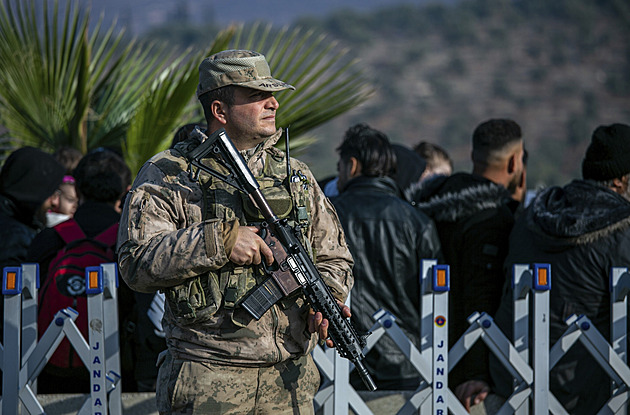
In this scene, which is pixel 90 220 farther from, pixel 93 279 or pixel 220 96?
pixel 220 96

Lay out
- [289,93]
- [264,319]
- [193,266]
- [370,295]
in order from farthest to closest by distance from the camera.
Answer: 1. [289,93]
2. [370,295]
3. [264,319]
4. [193,266]

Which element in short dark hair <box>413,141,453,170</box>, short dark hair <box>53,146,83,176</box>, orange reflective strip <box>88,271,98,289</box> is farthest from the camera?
short dark hair <box>413,141,453,170</box>

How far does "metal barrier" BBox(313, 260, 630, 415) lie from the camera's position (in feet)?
11.7

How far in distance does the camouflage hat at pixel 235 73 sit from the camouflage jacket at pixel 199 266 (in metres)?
0.19

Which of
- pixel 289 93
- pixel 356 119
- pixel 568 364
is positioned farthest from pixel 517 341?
pixel 356 119

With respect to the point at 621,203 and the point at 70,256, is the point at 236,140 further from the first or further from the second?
the point at 621,203

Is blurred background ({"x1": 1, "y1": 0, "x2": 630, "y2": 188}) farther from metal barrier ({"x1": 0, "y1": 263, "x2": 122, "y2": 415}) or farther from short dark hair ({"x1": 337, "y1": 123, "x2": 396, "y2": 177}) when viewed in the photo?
metal barrier ({"x1": 0, "y1": 263, "x2": 122, "y2": 415})

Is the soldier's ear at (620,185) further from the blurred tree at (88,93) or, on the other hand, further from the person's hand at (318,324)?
the blurred tree at (88,93)

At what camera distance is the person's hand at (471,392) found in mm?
3773

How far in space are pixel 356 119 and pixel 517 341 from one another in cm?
6071

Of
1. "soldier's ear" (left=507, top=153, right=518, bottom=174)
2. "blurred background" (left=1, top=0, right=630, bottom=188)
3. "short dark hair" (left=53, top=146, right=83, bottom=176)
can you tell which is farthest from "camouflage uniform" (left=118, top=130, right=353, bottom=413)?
"blurred background" (left=1, top=0, right=630, bottom=188)

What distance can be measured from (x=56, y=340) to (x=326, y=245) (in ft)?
5.09

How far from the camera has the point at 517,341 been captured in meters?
3.62

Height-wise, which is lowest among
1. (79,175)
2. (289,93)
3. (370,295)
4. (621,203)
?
(370,295)
